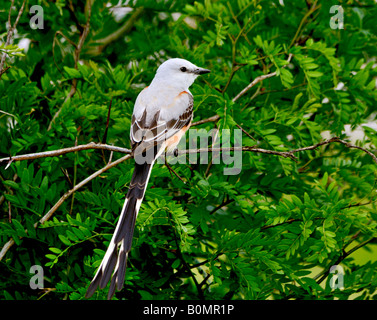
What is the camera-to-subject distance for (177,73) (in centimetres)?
212

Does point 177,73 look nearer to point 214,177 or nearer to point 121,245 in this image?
point 214,177

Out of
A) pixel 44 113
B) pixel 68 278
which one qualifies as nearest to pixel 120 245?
pixel 68 278

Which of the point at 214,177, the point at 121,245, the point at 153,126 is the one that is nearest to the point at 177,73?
the point at 153,126

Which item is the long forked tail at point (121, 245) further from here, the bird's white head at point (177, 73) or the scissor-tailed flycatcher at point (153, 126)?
the bird's white head at point (177, 73)

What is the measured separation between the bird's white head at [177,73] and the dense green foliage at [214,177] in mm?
97

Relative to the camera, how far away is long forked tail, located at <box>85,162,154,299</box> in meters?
1.43

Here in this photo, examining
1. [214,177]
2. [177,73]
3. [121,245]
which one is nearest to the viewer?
[121,245]

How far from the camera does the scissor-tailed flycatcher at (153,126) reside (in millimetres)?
1530

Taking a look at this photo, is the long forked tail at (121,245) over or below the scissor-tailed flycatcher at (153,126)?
below

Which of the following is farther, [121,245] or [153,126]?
[153,126]

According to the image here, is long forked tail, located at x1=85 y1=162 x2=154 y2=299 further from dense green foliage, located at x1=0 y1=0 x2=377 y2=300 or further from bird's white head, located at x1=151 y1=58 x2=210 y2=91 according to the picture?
bird's white head, located at x1=151 y1=58 x2=210 y2=91

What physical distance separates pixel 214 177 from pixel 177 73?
50 centimetres

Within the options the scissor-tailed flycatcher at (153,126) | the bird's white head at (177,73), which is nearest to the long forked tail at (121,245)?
the scissor-tailed flycatcher at (153,126)

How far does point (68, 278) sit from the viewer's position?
1952 millimetres
